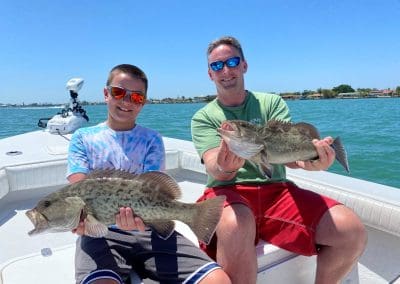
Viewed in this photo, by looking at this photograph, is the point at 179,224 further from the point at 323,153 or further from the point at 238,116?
the point at 323,153

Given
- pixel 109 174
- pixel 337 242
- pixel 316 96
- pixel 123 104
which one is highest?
pixel 123 104

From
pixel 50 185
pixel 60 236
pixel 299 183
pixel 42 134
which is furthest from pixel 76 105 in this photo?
pixel 299 183

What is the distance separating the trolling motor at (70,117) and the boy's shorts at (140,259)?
5447 millimetres

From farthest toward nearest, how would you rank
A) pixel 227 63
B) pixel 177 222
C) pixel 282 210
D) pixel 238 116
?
1. pixel 177 222
2. pixel 238 116
3. pixel 227 63
4. pixel 282 210

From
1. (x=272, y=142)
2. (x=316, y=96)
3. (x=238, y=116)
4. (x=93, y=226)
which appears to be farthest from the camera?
(x=316, y=96)

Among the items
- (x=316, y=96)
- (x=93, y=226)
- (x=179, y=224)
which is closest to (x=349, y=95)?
(x=316, y=96)

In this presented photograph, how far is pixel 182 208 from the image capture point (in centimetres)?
212

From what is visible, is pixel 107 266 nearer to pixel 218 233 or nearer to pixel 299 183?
pixel 218 233

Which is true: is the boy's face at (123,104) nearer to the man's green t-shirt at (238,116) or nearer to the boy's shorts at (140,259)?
the man's green t-shirt at (238,116)

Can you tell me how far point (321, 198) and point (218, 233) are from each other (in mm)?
844

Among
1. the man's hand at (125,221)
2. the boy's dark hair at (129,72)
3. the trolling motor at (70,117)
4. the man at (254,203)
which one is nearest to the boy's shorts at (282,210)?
the man at (254,203)

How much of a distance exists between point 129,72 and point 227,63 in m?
0.81

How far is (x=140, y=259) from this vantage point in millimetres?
2348

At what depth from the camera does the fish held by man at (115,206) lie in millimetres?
1974
